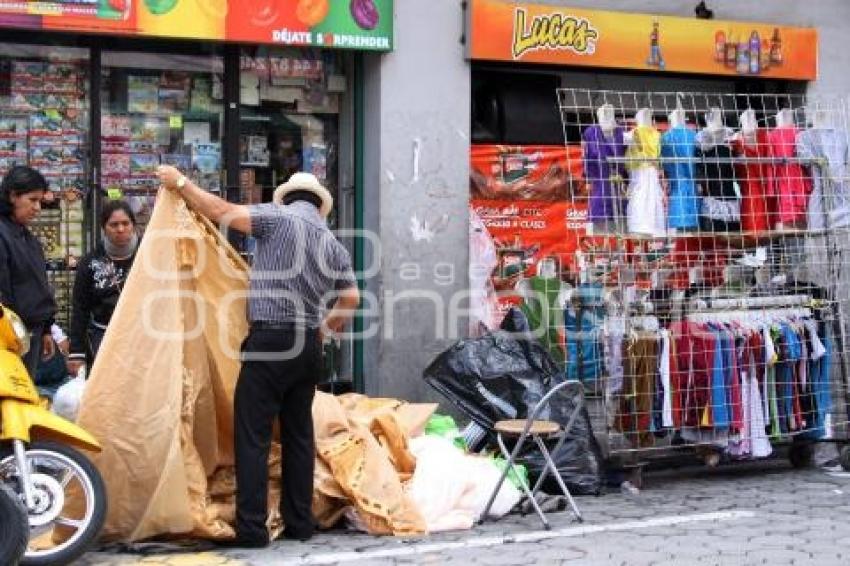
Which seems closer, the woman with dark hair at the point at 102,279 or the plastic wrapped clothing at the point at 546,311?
the woman with dark hair at the point at 102,279

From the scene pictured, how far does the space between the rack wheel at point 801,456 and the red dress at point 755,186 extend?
5.28ft

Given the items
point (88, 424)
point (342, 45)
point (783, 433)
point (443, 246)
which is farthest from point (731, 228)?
point (88, 424)

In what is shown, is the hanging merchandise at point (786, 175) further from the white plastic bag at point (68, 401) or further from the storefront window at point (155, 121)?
the white plastic bag at point (68, 401)

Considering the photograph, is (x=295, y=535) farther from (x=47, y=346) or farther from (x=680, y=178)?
(x=680, y=178)

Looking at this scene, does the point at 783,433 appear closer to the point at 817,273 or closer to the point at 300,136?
the point at 817,273

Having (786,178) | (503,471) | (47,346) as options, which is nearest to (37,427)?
(47,346)

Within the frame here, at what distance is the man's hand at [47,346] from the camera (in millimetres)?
6574

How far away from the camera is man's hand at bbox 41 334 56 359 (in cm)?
657

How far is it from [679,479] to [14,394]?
14.8 ft

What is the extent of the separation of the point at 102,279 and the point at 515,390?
266 centimetres

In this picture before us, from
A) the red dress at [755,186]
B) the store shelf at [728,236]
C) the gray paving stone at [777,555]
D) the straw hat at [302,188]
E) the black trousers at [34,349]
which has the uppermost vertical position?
the red dress at [755,186]

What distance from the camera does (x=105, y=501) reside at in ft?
17.6

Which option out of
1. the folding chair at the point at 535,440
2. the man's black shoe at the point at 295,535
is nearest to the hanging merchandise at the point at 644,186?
the folding chair at the point at 535,440

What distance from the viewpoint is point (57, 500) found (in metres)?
5.33
